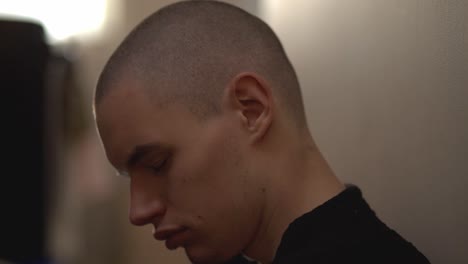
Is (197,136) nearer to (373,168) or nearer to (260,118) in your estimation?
(260,118)

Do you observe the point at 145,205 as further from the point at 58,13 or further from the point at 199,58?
the point at 58,13

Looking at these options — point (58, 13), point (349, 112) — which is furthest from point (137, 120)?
point (58, 13)

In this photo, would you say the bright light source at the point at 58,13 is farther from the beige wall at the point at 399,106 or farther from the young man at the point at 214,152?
the young man at the point at 214,152

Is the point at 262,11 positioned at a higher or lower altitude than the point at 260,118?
higher

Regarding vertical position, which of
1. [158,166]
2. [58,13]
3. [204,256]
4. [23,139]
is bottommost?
[23,139]

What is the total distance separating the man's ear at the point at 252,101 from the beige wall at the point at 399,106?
0.72 ft

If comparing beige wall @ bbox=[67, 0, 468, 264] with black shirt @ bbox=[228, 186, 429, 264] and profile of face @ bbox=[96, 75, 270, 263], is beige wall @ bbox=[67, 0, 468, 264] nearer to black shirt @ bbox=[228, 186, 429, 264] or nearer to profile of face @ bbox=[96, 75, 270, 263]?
black shirt @ bbox=[228, 186, 429, 264]

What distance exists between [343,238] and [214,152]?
7.5 inches

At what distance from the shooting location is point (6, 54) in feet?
6.53

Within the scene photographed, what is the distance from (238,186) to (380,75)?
0.31m

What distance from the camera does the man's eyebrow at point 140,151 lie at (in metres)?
0.85

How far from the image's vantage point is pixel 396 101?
38.4 inches

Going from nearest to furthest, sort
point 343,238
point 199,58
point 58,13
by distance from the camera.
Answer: point 343,238, point 199,58, point 58,13

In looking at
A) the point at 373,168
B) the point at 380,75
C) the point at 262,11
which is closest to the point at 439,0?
the point at 380,75
